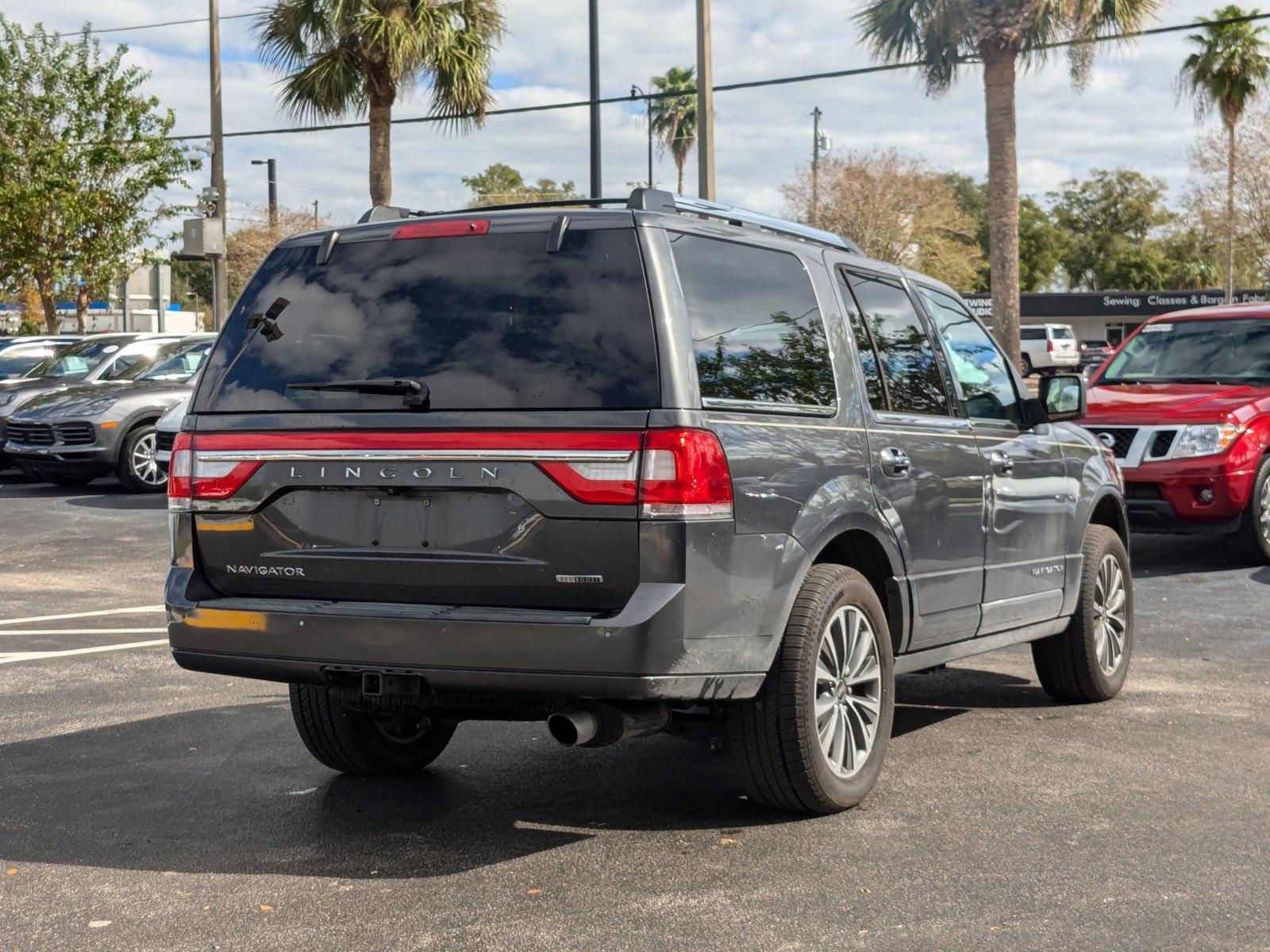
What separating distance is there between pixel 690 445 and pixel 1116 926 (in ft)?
5.61

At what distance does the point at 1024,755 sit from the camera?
6234mm

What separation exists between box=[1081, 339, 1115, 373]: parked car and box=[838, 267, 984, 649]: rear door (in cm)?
4631

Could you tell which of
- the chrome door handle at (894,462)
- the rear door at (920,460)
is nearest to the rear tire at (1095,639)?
the rear door at (920,460)

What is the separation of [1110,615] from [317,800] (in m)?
3.85

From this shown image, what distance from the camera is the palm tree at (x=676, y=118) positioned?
60500 mm

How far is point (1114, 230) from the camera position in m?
89.2

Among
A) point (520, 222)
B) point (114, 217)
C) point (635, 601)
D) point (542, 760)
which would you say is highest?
point (114, 217)

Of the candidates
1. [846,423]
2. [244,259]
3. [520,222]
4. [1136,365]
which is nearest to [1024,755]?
[846,423]

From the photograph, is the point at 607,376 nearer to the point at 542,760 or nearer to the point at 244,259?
the point at 542,760

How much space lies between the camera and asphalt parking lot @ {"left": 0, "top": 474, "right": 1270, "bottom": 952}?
422 cm

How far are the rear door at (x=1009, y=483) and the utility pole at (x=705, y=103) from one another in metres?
14.4

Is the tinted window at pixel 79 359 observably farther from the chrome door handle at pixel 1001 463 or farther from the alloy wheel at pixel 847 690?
the alloy wheel at pixel 847 690

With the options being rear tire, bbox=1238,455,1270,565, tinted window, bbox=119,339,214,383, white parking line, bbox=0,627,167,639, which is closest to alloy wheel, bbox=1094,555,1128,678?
rear tire, bbox=1238,455,1270,565

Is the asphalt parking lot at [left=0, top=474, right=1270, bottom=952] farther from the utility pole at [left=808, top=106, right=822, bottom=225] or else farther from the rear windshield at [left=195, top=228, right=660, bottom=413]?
the utility pole at [left=808, top=106, right=822, bottom=225]
